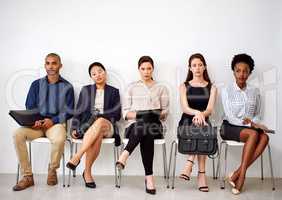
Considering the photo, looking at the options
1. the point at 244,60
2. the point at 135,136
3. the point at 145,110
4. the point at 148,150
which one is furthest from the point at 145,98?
the point at 244,60

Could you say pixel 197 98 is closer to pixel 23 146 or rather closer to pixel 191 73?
pixel 191 73

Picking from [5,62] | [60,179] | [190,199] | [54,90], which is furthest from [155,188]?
[5,62]

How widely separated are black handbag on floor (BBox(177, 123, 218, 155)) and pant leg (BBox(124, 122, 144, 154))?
40cm

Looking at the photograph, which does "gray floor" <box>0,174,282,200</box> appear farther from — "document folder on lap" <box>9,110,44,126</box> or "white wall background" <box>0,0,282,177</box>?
"document folder on lap" <box>9,110,44,126</box>

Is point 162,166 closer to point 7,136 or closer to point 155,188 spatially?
point 155,188

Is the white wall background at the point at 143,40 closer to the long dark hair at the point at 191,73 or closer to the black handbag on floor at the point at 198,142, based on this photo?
the long dark hair at the point at 191,73

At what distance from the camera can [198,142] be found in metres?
3.44

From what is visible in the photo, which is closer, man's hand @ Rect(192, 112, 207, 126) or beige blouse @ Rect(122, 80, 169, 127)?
man's hand @ Rect(192, 112, 207, 126)

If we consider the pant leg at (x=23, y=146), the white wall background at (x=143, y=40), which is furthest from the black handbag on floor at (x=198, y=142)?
the pant leg at (x=23, y=146)

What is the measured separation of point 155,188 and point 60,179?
42.1 inches

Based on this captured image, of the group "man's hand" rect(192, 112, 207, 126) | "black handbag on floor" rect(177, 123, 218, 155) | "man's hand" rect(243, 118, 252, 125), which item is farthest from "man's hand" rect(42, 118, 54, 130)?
"man's hand" rect(243, 118, 252, 125)

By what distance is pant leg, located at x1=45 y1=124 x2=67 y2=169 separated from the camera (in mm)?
3580

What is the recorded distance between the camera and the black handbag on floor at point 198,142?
343 centimetres

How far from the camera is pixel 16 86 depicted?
4.10 metres
